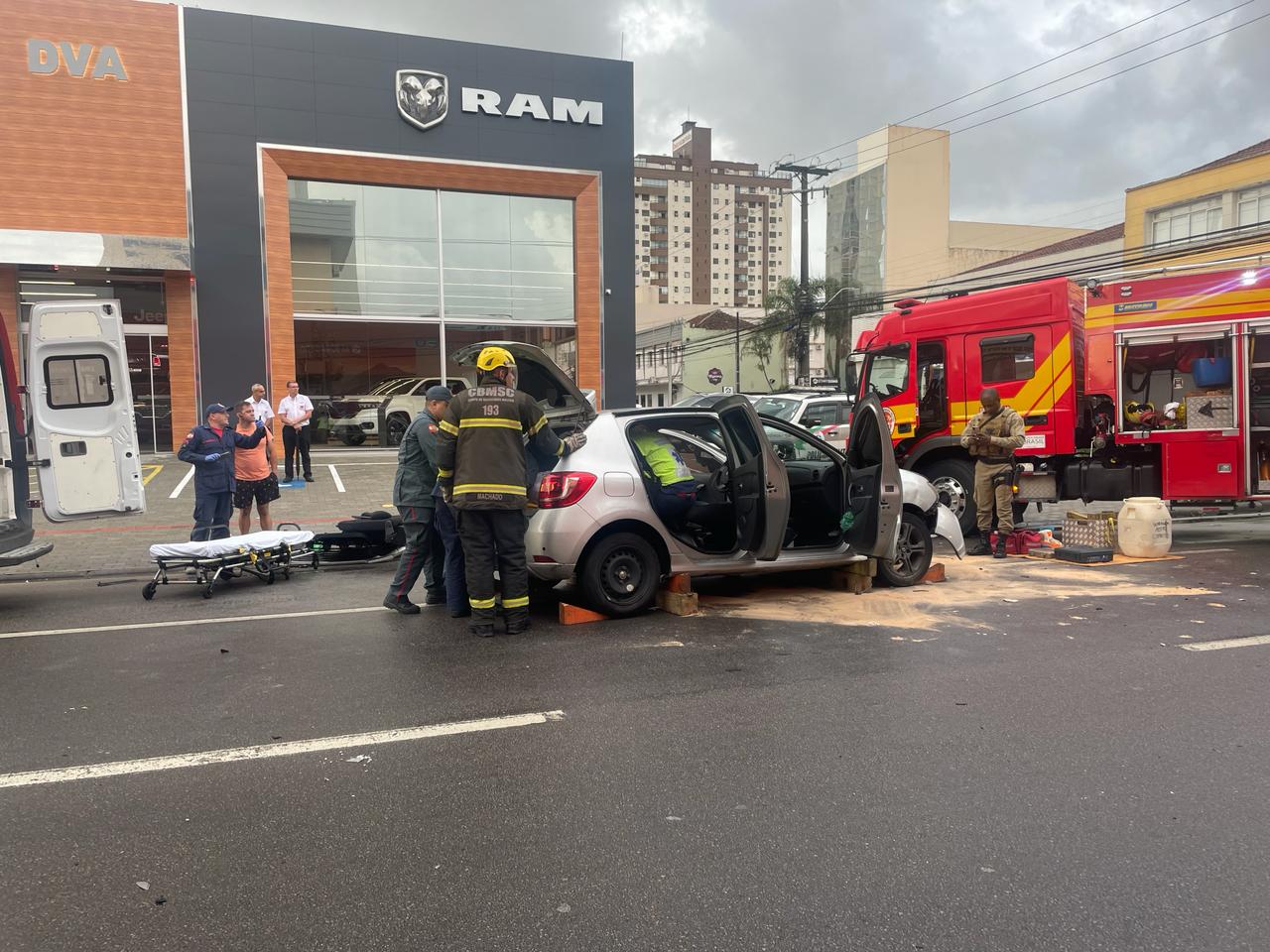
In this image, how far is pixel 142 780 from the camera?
3738 millimetres

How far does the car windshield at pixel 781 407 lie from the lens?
568 inches

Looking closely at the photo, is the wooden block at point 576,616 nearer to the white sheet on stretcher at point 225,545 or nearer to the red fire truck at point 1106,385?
the white sheet on stretcher at point 225,545

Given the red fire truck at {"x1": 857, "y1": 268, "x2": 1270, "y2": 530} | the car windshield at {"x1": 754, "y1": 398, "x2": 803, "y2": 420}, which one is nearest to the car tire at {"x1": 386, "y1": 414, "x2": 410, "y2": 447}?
the car windshield at {"x1": 754, "y1": 398, "x2": 803, "y2": 420}

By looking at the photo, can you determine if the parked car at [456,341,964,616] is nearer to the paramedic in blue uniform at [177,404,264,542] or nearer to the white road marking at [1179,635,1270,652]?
the white road marking at [1179,635,1270,652]

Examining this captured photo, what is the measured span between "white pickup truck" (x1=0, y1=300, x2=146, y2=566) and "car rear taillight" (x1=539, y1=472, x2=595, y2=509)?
405cm

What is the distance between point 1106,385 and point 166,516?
40.3 feet

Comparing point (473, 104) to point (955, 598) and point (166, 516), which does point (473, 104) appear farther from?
point (955, 598)

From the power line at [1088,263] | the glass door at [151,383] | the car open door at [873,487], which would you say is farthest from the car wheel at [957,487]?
the glass door at [151,383]

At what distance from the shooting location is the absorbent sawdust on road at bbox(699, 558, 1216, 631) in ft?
21.6

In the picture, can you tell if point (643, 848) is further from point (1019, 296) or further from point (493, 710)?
point (1019, 296)

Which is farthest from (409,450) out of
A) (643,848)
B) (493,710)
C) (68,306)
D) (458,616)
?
(643,848)

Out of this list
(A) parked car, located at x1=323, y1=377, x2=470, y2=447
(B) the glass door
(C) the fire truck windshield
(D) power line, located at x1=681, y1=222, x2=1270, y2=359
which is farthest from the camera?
(D) power line, located at x1=681, y1=222, x2=1270, y2=359

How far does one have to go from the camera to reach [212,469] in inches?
352

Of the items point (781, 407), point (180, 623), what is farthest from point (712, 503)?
point (781, 407)
